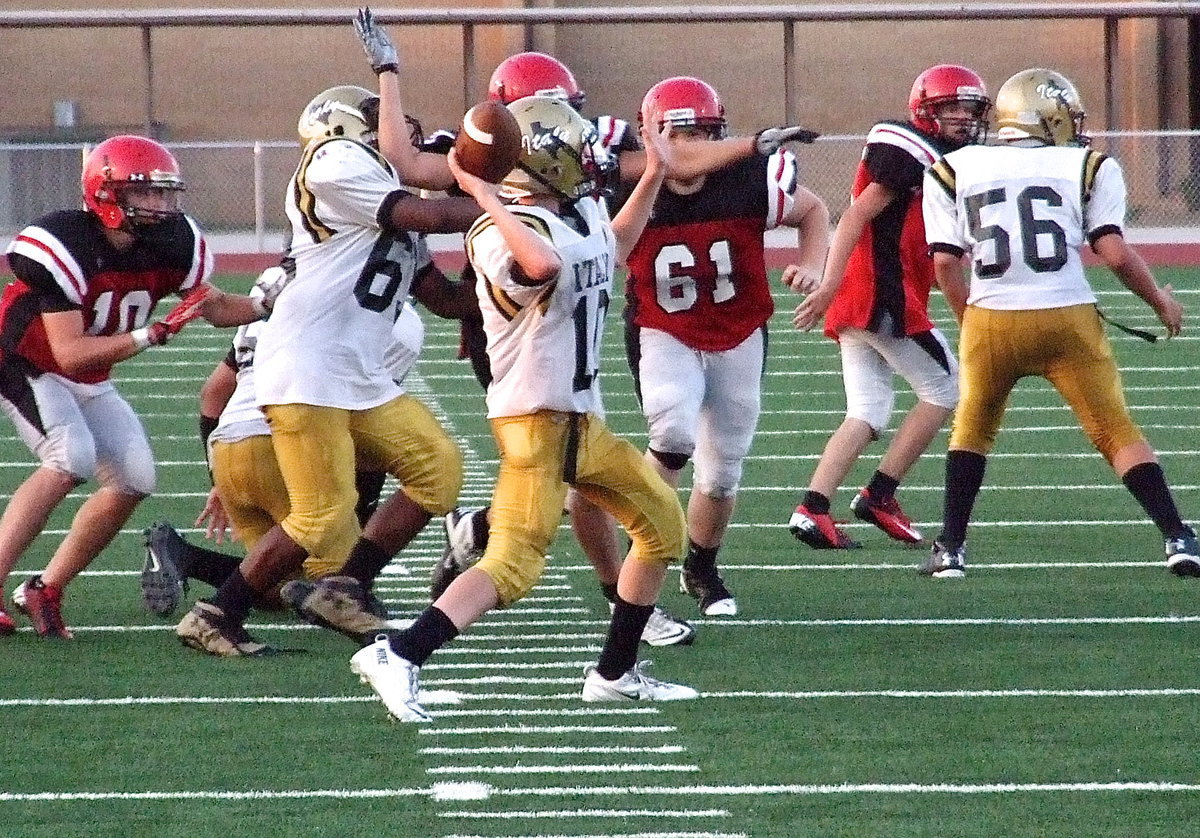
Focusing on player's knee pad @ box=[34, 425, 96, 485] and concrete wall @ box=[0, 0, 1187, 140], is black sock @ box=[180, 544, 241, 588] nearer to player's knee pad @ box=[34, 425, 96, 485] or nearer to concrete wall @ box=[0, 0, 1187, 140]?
player's knee pad @ box=[34, 425, 96, 485]

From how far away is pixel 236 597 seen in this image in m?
5.91

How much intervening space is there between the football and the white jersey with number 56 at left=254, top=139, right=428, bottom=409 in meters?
0.79

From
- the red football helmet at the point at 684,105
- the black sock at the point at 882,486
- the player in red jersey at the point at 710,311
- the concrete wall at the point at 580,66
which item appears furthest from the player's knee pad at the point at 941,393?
the concrete wall at the point at 580,66

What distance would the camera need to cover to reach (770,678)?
221 inches

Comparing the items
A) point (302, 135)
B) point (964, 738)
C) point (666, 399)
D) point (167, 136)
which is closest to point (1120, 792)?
point (964, 738)

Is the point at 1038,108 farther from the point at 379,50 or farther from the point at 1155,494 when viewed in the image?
the point at 379,50

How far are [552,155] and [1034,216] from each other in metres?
2.33

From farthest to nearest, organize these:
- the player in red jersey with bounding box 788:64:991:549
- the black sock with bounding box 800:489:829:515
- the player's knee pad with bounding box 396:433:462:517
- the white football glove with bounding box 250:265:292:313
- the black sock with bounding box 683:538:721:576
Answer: the black sock with bounding box 800:489:829:515
the player in red jersey with bounding box 788:64:991:549
the black sock with bounding box 683:538:721:576
the player's knee pad with bounding box 396:433:462:517
the white football glove with bounding box 250:265:292:313

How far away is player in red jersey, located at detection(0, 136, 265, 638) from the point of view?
5.93m

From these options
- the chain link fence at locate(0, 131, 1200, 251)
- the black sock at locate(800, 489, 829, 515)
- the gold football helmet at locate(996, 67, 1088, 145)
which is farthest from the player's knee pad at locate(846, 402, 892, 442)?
the chain link fence at locate(0, 131, 1200, 251)

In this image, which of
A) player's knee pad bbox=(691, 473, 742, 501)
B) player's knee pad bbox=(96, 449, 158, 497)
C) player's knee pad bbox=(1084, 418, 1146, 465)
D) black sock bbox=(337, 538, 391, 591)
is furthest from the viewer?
player's knee pad bbox=(1084, 418, 1146, 465)

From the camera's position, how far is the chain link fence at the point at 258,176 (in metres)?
17.4

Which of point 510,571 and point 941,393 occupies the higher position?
point 941,393

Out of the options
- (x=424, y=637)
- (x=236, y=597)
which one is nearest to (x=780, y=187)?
(x=236, y=597)
